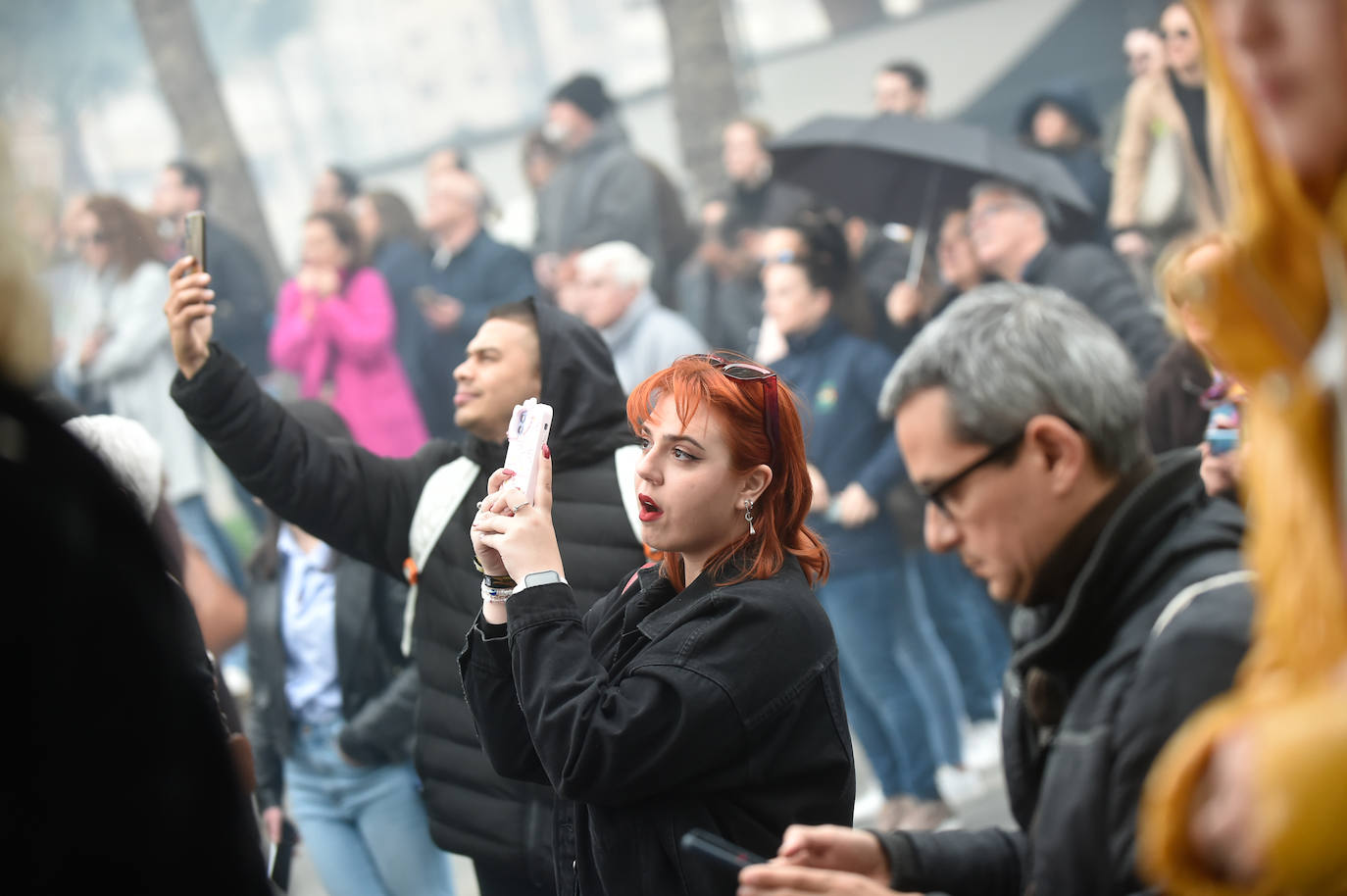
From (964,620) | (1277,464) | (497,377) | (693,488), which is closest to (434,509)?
(497,377)

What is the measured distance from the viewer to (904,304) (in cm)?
627

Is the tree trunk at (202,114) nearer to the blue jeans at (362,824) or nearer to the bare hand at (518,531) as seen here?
the blue jeans at (362,824)

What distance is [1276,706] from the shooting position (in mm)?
1199

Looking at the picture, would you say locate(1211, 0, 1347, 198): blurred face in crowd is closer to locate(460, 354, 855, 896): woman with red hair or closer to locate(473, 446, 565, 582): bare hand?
locate(460, 354, 855, 896): woman with red hair

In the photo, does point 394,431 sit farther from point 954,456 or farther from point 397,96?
point 397,96

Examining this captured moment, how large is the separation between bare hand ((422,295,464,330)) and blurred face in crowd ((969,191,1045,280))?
9.59ft

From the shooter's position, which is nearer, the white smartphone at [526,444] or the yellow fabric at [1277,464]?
the yellow fabric at [1277,464]

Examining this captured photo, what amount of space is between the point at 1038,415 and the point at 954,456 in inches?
4.9

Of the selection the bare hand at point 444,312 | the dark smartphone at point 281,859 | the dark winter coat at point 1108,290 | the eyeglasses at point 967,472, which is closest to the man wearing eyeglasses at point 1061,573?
the eyeglasses at point 967,472

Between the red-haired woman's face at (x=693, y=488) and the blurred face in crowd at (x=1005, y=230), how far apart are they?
346cm

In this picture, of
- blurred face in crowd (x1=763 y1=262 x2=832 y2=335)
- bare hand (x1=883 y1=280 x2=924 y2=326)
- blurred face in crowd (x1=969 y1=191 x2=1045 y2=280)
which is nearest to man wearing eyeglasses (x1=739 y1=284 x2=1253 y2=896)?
blurred face in crowd (x1=763 y1=262 x2=832 y2=335)

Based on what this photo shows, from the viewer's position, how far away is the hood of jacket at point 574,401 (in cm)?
345

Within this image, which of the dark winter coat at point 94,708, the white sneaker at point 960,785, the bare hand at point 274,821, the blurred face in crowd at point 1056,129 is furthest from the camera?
the blurred face in crowd at point 1056,129

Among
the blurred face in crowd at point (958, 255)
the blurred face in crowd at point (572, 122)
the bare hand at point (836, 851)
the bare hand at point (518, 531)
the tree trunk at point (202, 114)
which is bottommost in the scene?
the bare hand at point (836, 851)
